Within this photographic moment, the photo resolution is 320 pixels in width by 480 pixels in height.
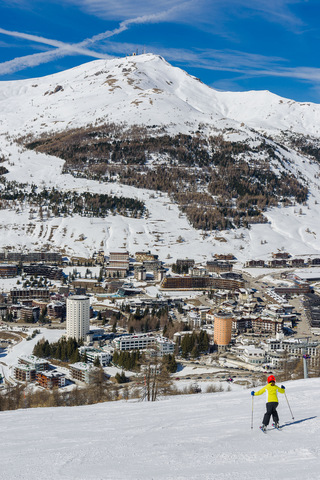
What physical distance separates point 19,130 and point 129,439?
160117 millimetres

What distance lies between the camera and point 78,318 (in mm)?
37938

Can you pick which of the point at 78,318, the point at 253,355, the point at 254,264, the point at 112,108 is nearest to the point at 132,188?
the point at 254,264

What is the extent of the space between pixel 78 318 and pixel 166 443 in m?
31.6

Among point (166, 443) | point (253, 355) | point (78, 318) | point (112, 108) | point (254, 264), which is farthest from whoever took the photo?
point (112, 108)

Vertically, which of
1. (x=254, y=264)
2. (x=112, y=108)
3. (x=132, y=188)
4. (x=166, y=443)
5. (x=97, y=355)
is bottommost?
(x=97, y=355)

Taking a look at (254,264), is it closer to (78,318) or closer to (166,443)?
(78,318)

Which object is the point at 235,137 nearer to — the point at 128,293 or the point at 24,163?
the point at 24,163

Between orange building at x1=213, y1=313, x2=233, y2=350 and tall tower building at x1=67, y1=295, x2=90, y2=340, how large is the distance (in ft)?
33.9

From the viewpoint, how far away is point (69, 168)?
110875 mm

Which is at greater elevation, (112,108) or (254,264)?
(112,108)

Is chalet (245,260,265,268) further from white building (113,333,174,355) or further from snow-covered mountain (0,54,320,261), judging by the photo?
white building (113,333,174,355)

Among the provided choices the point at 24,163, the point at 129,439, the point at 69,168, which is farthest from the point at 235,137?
the point at 129,439

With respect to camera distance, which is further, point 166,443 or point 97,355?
point 97,355

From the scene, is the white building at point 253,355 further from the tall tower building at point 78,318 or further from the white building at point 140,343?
the tall tower building at point 78,318
